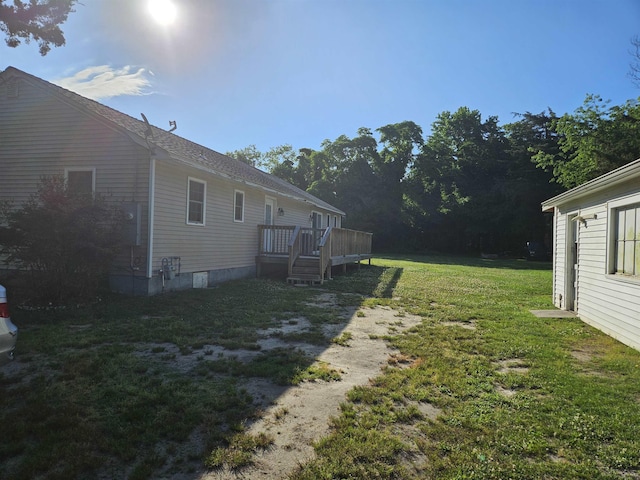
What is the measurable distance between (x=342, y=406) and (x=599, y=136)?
21.2 meters

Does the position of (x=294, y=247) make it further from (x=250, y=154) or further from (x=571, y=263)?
(x=250, y=154)

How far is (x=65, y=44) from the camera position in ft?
42.4

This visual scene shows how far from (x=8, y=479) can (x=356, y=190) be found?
117 feet

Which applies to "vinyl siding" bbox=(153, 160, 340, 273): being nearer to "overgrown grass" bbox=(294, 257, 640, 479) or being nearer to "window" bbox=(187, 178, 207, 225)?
"window" bbox=(187, 178, 207, 225)

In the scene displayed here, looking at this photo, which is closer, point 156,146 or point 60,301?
point 60,301

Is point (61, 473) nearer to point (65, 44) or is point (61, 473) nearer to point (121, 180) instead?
point (121, 180)

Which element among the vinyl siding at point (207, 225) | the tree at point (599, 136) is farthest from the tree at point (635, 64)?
the vinyl siding at point (207, 225)

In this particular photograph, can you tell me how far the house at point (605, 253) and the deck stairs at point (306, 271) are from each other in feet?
20.8

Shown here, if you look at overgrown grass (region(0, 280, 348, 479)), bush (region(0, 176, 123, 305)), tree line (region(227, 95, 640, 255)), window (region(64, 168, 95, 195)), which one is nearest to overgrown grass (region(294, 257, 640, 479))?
overgrown grass (region(0, 280, 348, 479))

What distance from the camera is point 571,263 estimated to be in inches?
330

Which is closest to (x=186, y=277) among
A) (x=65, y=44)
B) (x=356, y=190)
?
(x=65, y=44)

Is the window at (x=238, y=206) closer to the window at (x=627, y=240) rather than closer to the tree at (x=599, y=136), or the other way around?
the window at (x=627, y=240)

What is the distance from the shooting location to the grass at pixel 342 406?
244 centimetres

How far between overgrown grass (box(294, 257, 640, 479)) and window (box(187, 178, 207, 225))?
6.36 metres
